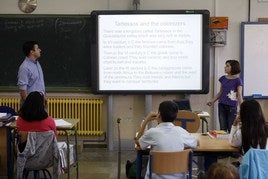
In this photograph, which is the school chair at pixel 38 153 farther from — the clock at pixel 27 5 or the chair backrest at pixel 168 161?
the clock at pixel 27 5

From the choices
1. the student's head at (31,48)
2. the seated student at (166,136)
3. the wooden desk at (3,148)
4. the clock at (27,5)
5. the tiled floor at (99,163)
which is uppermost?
the clock at (27,5)

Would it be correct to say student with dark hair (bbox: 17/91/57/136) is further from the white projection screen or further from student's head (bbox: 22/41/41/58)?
the white projection screen

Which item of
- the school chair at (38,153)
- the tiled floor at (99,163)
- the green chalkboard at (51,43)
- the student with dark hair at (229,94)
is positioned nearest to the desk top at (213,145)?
the school chair at (38,153)

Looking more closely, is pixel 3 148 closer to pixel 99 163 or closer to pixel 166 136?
pixel 99 163

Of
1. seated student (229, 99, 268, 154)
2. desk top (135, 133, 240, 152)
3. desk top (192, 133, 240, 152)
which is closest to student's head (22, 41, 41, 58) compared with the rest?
desk top (135, 133, 240, 152)

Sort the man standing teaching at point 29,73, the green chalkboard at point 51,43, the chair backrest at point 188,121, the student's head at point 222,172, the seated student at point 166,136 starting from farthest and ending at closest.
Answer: the green chalkboard at point 51,43
the man standing teaching at point 29,73
the chair backrest at point 188,121
the seated student at point 166,136
the student's head at point 222,172

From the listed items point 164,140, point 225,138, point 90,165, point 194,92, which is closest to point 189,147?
point 164,140

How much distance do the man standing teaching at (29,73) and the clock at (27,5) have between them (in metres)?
1.31

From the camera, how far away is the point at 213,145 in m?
3.80

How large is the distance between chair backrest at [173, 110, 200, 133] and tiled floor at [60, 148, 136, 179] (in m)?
1.09

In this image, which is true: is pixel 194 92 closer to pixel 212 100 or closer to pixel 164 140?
pixel 212 100

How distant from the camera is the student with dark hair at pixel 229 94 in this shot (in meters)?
5.77

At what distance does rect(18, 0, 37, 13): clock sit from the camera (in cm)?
643

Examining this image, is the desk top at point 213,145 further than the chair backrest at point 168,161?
Yes
